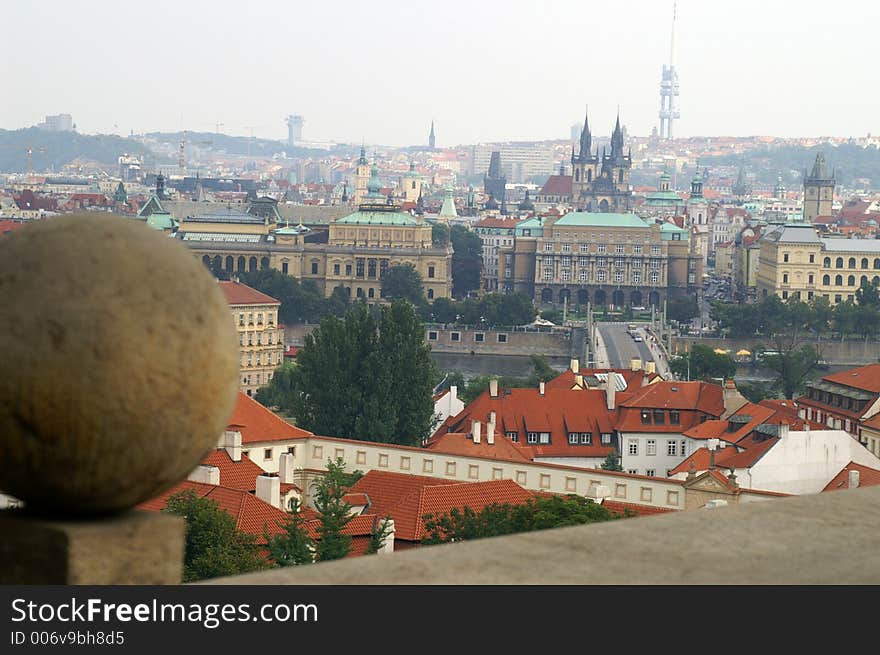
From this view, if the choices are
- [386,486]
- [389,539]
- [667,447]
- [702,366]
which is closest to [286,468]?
[386,486]

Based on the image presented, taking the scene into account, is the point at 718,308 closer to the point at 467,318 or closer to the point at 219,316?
the point at 467,318

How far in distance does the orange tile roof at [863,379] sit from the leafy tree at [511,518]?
22.6 metres

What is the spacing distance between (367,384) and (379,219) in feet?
251

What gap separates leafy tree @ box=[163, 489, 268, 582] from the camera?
62.5 ft

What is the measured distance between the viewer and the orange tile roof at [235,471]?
2664cm

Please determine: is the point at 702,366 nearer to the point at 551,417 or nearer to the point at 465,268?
the point at 551,417

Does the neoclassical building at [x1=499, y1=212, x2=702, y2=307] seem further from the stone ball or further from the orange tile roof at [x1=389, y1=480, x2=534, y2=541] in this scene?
the stone ball

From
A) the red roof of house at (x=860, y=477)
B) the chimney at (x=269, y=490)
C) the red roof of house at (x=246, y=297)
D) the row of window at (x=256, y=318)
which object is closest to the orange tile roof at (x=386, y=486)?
the chimney at (x=269, y=490)

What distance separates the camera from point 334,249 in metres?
111

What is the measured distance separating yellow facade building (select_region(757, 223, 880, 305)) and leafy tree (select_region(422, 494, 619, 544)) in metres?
83.7

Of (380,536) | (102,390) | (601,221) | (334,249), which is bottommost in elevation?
(334,249)

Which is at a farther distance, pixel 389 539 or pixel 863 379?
pixel 863 379

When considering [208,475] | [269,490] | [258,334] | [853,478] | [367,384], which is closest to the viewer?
[269,490]

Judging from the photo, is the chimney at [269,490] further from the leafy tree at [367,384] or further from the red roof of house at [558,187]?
the red roof of house at [558,187]
